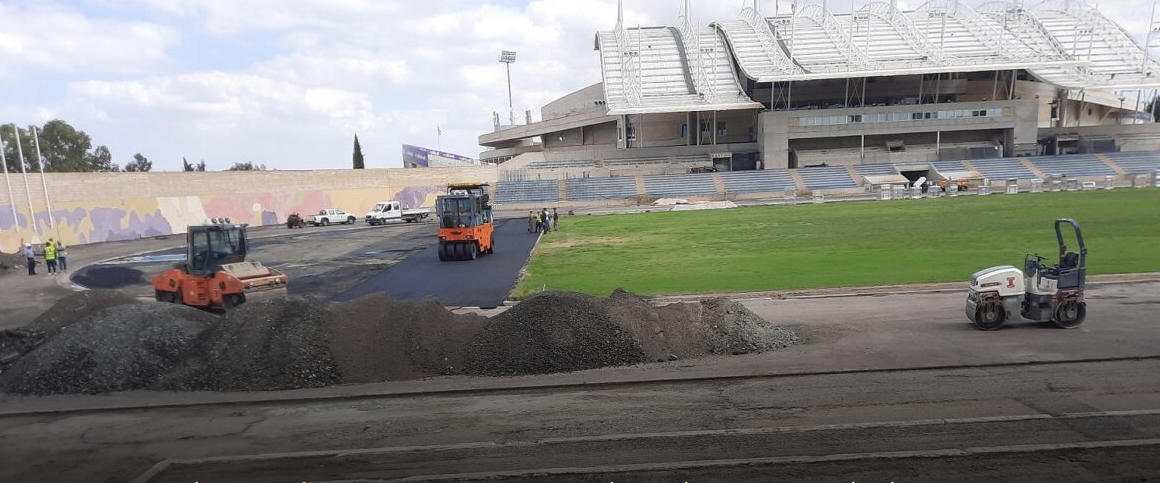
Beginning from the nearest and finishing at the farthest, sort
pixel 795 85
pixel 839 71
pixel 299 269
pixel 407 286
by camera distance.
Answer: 1. pixel 407 286
2. pixel 299 269
3. pixel 839 71
4. pixel 795 85

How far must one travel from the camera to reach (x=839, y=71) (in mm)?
69250

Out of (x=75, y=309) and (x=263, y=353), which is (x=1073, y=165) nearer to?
(x=263, y=353)

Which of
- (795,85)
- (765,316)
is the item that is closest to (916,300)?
(765,316)

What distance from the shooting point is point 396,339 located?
37.8 feet

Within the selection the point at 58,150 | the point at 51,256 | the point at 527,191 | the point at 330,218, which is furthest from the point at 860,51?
the point at 58,150

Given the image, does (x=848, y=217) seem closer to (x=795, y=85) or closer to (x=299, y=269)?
(x=299, y=269)

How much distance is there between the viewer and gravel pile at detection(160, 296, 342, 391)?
34.6 ft

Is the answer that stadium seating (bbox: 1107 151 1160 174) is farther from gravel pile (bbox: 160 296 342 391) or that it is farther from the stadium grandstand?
gravel pile (bbox: 160 296 342 391)

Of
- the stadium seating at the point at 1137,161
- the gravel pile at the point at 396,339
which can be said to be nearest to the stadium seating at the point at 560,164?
the stadium seating at the point at 1137,161

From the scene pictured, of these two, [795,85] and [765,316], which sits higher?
[795,85]

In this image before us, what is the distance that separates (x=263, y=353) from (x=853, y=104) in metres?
80.2

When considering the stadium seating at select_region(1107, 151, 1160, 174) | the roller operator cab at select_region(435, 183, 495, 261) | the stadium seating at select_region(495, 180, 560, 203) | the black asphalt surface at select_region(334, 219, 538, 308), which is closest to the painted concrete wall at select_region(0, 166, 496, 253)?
the stadium seating at select_region(495, 180, 560, 203)

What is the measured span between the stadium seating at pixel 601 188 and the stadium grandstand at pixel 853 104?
0.23 m

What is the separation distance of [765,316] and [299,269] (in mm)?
20296
